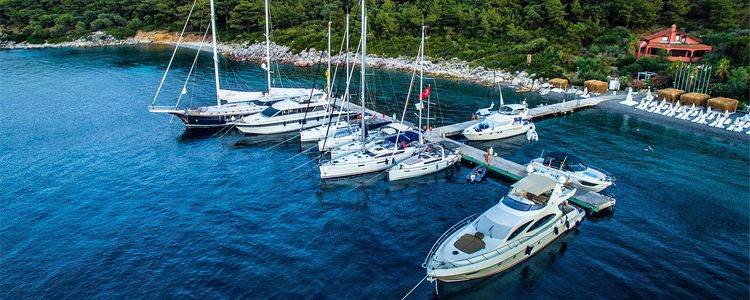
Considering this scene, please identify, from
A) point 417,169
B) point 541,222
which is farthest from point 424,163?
point 541,222

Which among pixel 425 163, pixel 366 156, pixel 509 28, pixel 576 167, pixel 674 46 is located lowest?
pixel 425 163

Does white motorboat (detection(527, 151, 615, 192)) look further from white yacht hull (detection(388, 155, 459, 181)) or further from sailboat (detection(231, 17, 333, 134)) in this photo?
sailboat (detection(231, 17, 333, 134))

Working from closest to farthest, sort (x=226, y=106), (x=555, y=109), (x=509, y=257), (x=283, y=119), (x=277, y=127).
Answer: (x=509, y=257) < (x=283, y=119) < (x=277, y=127) < (x=226, y=106) < (x=555, y=109)

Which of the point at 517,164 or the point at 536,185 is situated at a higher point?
the point at 536,185

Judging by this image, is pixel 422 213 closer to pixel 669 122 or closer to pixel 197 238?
pixel 197 238

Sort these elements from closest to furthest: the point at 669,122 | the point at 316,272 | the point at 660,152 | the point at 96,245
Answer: the point at 316,272 < the point at 96,245 < the point at 660,152 < the point at 669,122

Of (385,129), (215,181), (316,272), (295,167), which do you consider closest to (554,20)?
(385,129)

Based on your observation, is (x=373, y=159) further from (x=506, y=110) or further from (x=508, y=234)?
(x=506, y=110)
